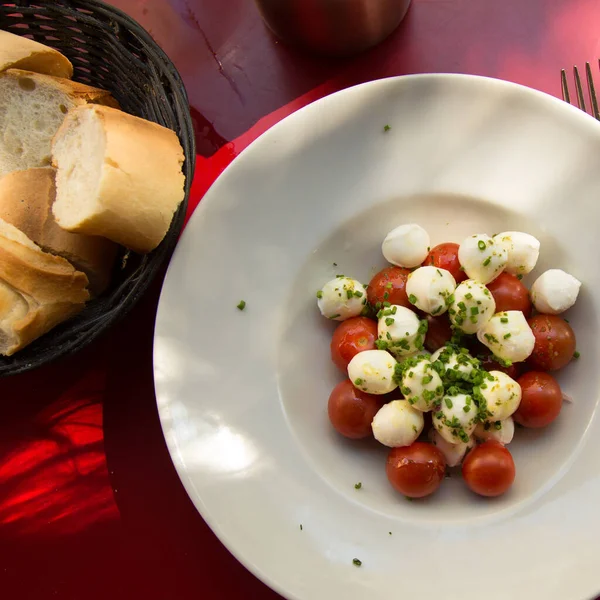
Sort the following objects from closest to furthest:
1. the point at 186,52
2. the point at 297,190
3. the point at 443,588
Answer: the point at 443,588 < the point at 297,190 < the point at 186,52

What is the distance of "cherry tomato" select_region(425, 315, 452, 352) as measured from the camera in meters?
0.97

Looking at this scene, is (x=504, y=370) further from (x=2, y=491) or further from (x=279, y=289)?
(x=2, y=491)

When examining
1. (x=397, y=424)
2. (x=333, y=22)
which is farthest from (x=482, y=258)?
(x=333, y=22)

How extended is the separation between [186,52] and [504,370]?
0.80 m

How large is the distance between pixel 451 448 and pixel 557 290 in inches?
11.0

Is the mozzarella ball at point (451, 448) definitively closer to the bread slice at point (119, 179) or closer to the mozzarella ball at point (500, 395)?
the mozzarella ball at point (500, 395)

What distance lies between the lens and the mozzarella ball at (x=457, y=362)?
0.90 metres

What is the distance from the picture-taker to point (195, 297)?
0.93m

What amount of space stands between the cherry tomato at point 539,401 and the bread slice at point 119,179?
1.89ft

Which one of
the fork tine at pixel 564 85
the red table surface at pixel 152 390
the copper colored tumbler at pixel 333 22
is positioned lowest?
the red table surface at pixel 152 390

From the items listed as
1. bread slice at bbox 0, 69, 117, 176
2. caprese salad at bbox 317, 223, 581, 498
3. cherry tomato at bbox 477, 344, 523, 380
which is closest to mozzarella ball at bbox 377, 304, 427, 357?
caprese salad at bbox 317, 223, 581, 498

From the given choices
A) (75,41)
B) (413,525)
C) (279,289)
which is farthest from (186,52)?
(413,525)

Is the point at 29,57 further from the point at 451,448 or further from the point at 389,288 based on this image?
the point at 451,448

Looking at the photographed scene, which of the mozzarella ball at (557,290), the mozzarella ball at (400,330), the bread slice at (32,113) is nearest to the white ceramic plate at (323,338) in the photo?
the mozzarella ball at (557,290)
